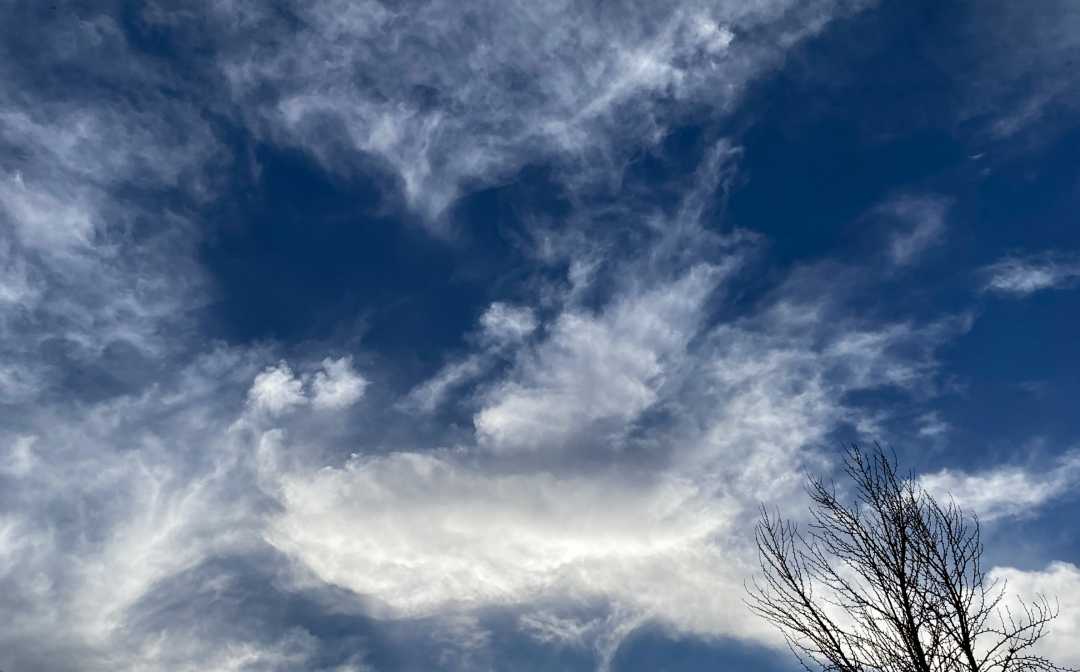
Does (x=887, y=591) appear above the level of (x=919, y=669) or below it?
above

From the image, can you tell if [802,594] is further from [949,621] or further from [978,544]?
[978,544]

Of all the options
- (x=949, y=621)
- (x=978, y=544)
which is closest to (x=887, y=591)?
(x=949, y=621)

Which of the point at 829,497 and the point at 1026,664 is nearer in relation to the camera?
the point at 1026,664

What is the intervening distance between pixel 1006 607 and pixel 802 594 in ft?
10.3

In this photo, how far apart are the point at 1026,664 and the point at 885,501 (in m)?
3.11

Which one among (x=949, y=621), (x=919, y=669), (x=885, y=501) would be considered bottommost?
(x=919, y=669)

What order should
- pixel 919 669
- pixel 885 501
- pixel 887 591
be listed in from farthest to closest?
pixel 885 501 < pixel 887 591 < pixel 919 669

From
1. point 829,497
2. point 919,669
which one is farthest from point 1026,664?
point 829,497

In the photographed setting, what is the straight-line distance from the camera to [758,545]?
13.5 m

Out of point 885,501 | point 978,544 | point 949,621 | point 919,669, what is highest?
point 885,501

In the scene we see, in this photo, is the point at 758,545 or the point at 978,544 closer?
the point at 978,544

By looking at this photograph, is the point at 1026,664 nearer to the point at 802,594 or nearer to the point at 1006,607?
the point at 1006,607

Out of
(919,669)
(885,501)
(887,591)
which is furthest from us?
(885,501)

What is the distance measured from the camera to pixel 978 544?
12008mm
